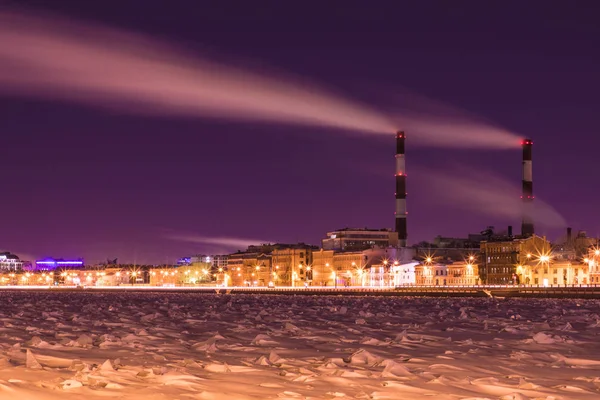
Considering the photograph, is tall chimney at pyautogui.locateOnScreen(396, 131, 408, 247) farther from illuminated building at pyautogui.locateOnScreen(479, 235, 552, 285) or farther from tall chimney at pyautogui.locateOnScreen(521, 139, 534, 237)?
tall chimney at pyautogui.locateOnScreen(521, 139, 534, 237)

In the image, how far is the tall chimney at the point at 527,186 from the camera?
481 feet

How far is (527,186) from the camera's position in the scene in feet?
480

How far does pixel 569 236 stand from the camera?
194375 millimetres

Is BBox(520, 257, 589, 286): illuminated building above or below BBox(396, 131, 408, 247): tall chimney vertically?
below

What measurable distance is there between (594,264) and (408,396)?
14450 cm

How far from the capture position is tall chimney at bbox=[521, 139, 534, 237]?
146625 millimetres

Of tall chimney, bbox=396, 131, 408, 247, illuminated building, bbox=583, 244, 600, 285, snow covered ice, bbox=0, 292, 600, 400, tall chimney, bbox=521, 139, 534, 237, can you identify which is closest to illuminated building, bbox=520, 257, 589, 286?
illuminated building, bbox=583, 244, 600, 285

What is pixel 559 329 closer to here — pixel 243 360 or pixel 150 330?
pixel 150 330

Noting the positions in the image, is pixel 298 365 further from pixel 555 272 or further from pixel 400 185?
pixel 555 272

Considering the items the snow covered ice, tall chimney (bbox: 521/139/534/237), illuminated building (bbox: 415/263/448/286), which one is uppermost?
tall chimney (bbox: 521/139/534/237)

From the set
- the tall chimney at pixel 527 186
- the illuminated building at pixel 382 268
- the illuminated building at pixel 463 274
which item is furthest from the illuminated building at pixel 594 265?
the illuminated building at pixel 382 268

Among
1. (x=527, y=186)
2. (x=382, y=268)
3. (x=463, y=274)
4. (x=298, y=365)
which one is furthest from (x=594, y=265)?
(x=298, y=365)

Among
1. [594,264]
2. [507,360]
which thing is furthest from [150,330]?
[594,264]

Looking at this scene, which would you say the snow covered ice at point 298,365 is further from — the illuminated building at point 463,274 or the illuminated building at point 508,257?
the illuminated building at point 463,274
